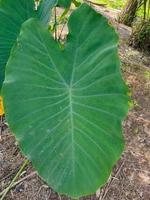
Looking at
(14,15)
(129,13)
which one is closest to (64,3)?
(14,15)

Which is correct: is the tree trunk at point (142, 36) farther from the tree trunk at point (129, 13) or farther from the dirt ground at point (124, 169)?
the dirt ground at point (124, 169)

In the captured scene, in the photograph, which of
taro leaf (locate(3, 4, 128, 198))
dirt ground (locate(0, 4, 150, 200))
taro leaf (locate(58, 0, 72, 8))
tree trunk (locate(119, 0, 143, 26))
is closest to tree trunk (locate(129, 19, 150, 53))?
tree trunk (locate(119, 0, 143, 26))

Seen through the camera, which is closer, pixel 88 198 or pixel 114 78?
pixel 114 78

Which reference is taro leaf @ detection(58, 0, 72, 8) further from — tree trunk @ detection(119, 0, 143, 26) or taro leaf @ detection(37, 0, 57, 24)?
tree trunk @ detection(119, 0, 143, 26)

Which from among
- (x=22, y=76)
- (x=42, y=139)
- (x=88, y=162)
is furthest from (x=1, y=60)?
(x=88, y=162)

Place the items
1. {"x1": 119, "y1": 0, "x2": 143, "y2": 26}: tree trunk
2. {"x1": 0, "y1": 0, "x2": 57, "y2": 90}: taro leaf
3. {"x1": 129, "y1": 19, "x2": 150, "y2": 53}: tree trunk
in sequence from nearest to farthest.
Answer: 1. {"x1": 0, "y1": 0, "x2": 57, "y2": 90}: taro leaf
2. {"x1": 129, "y1": 19, "x2": 150, "y2": 53}: tree trunk
3. {"x1": 119, "y1": 0, "x2": 143, "y2": 26}: tree trunk

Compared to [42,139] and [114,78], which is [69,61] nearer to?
[114,78]
